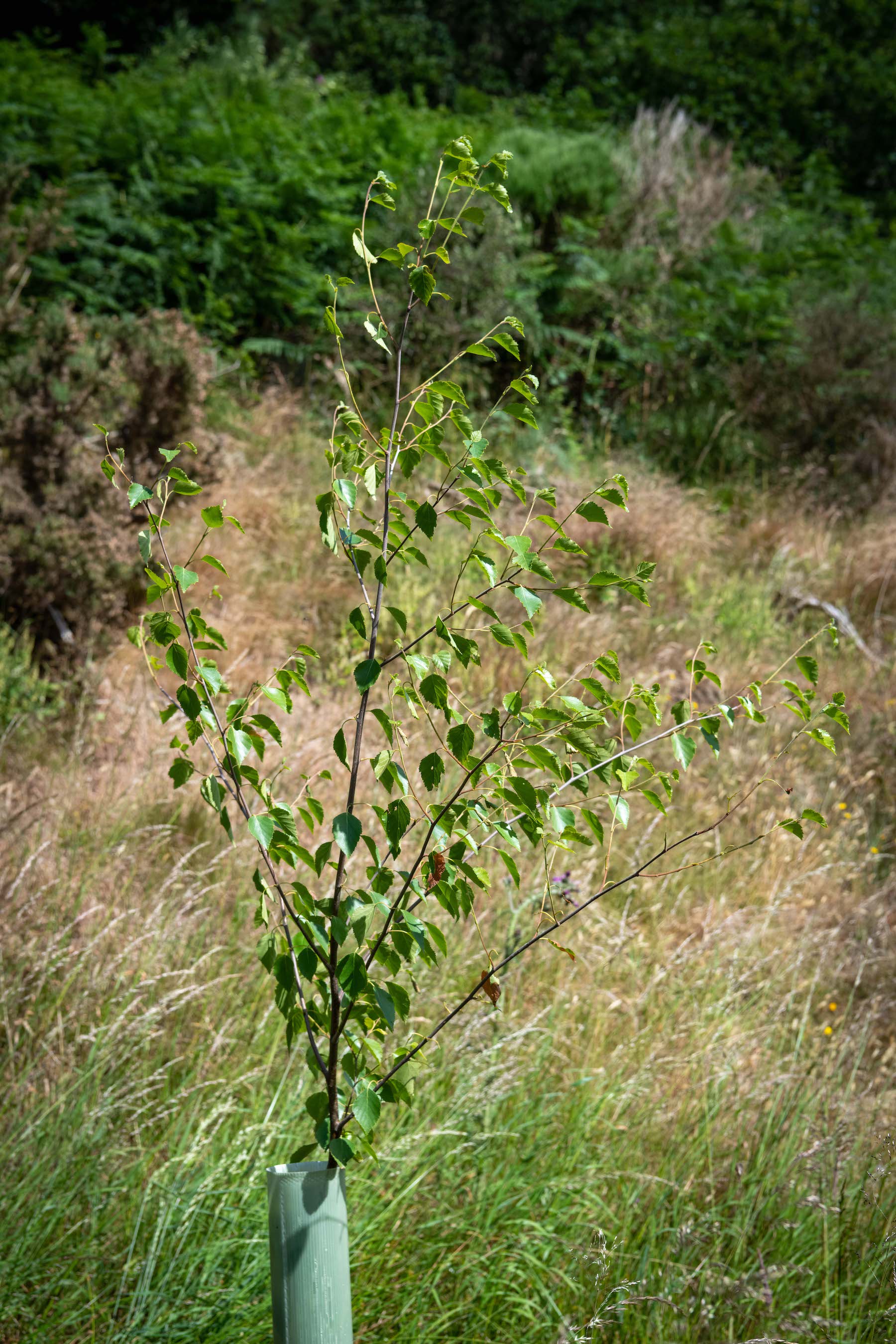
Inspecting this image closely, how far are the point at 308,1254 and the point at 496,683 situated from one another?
11.4 ft

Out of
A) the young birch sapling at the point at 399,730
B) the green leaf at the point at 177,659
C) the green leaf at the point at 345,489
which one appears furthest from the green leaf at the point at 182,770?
the green leaf at the point at 345,489

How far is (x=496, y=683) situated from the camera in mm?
4723

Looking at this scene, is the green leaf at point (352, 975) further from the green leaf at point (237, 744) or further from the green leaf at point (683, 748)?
the green leaf at point (683, 748)

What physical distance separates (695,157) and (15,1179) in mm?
10857

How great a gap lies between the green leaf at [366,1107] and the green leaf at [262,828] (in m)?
0.32

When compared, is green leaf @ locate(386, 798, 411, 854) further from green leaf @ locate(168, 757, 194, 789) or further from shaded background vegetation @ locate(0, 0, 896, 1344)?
shaded background vegetation @ locate(0, 0, 896, 1344)

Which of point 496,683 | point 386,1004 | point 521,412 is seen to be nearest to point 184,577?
point 521,412

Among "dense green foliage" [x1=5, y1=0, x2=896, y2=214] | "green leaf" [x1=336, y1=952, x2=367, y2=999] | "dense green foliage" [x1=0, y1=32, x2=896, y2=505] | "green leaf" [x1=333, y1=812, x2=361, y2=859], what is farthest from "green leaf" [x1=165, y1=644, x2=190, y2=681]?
"dense green foliage" [x1=5, y1=0, x2=896, y2=214]

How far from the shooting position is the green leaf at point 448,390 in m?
1.38

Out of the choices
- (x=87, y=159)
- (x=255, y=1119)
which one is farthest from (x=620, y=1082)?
(x=87, y=159)

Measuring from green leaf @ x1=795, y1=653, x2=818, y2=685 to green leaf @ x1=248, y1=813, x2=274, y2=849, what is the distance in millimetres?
690

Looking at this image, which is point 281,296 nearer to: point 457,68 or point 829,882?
Result: point 829,882

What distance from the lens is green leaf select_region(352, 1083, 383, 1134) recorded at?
134 cm

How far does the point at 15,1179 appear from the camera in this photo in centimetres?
204
